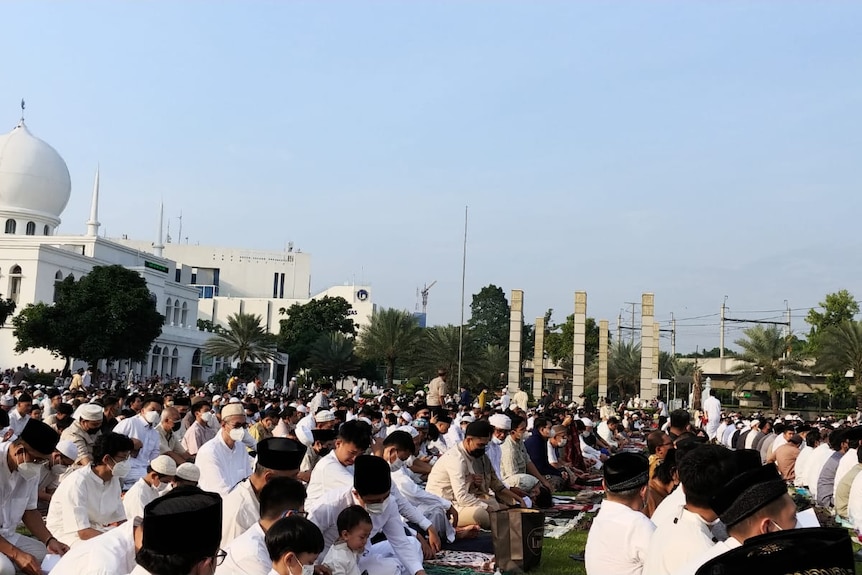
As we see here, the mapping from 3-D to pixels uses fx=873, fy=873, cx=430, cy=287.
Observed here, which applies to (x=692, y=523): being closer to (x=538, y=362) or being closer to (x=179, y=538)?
(x=179, y=538)

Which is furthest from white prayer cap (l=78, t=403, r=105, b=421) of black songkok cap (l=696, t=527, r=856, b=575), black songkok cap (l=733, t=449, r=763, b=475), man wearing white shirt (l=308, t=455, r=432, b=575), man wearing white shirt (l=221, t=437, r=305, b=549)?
black songkok cap (l=696, t=527, r=856, b=575)

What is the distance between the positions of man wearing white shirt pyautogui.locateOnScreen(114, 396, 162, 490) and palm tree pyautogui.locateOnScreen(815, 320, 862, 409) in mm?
29538

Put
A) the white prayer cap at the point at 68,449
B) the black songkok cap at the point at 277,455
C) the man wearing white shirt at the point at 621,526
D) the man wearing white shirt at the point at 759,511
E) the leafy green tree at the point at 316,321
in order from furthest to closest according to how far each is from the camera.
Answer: the leafy green tree at the point at 316,321, the white prayer cap at the point at 68,449, the black songkok cap at the point at 277,455, the man wearing white shirt at the point at 621,526, the man wearing white shirt at the point at 759,511

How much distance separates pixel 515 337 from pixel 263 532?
104ft

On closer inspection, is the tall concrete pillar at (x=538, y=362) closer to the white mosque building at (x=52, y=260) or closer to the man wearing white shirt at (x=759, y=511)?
the white mosque building at (x=52, y=260)

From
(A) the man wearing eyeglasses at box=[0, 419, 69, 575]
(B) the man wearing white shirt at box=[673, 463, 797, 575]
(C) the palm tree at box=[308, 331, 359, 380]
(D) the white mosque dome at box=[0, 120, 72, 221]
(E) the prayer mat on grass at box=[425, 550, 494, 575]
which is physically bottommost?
(E) the prayer mat on grass at box=[425, 550, 494, 575]

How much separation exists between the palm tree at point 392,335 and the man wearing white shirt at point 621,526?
3644cm

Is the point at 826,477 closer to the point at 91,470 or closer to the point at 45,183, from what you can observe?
the point at 91,470

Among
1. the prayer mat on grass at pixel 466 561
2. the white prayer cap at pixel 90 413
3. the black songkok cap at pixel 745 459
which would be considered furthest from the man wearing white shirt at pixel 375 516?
the white prayer cap at pixel 90 413

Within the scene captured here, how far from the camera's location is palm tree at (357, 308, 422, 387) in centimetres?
4166

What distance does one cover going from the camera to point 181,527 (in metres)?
3.06

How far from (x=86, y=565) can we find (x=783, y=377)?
36949mm

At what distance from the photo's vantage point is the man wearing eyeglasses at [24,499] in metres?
6.04

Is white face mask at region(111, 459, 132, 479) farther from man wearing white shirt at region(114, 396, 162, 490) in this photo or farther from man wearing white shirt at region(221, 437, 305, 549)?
man wearing white shirt at region(114, 396, 162, 490)
